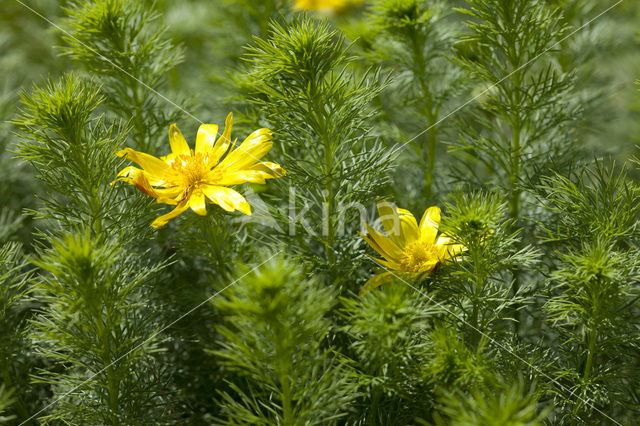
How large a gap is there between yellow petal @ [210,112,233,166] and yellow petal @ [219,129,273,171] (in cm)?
2

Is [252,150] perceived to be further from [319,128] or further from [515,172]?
[515,172]

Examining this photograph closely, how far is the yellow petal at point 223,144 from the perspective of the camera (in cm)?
67

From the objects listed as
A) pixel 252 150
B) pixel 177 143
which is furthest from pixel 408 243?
pixel 177 143

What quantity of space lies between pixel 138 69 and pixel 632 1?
118 centimetres

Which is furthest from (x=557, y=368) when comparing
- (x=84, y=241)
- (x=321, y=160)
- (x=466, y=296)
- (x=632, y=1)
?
(x=632, y=1)

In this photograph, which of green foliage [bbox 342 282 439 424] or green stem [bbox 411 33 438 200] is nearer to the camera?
green foliage [bbox 342 282 439 424]

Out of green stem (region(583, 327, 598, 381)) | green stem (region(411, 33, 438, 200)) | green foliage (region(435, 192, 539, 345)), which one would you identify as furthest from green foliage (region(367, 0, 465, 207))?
green stem (region(583, 327, 598, 381))

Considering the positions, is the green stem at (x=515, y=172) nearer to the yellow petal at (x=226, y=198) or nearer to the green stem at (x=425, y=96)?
the green stem at (x=425, y=96)

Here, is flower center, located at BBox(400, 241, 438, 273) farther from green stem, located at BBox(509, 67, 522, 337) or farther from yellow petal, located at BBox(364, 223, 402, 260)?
green stem, located at BBox(509, 67, 522, 337)

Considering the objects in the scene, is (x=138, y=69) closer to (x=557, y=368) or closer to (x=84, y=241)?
(x=84, y=241)

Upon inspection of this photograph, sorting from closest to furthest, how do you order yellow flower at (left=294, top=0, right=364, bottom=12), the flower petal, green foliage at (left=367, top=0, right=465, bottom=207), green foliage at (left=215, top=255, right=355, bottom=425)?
green foliage at (left=215, top=255, right=355, bottom=425)
the flower petal
green foliage at (left=367, top=0, right=465, bottom=207)
yellow flower at (left=294, top=0, right=364, bottom=12)

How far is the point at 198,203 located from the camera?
62cm

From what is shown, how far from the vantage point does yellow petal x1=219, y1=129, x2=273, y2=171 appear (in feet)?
2.12

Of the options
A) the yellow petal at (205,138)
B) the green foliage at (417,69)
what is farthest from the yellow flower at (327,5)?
the yellow petal at (205,138)
